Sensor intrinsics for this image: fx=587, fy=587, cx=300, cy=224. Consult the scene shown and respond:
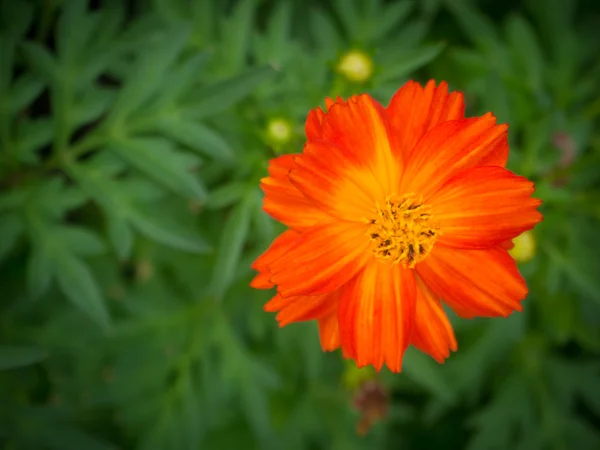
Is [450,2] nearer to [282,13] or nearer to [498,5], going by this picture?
[498,5]

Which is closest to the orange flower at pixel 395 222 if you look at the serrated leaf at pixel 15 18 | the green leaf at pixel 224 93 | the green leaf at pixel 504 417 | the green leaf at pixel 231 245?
the green leaf at pixel 224 93

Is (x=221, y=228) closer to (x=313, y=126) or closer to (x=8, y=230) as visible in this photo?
(x=8, y=230)

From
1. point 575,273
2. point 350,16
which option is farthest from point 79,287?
point 575,273

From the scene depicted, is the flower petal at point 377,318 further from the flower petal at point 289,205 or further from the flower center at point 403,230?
the flower petal at point 289,205

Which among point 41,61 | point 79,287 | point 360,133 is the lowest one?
point 79,287

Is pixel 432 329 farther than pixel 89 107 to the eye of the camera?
No
